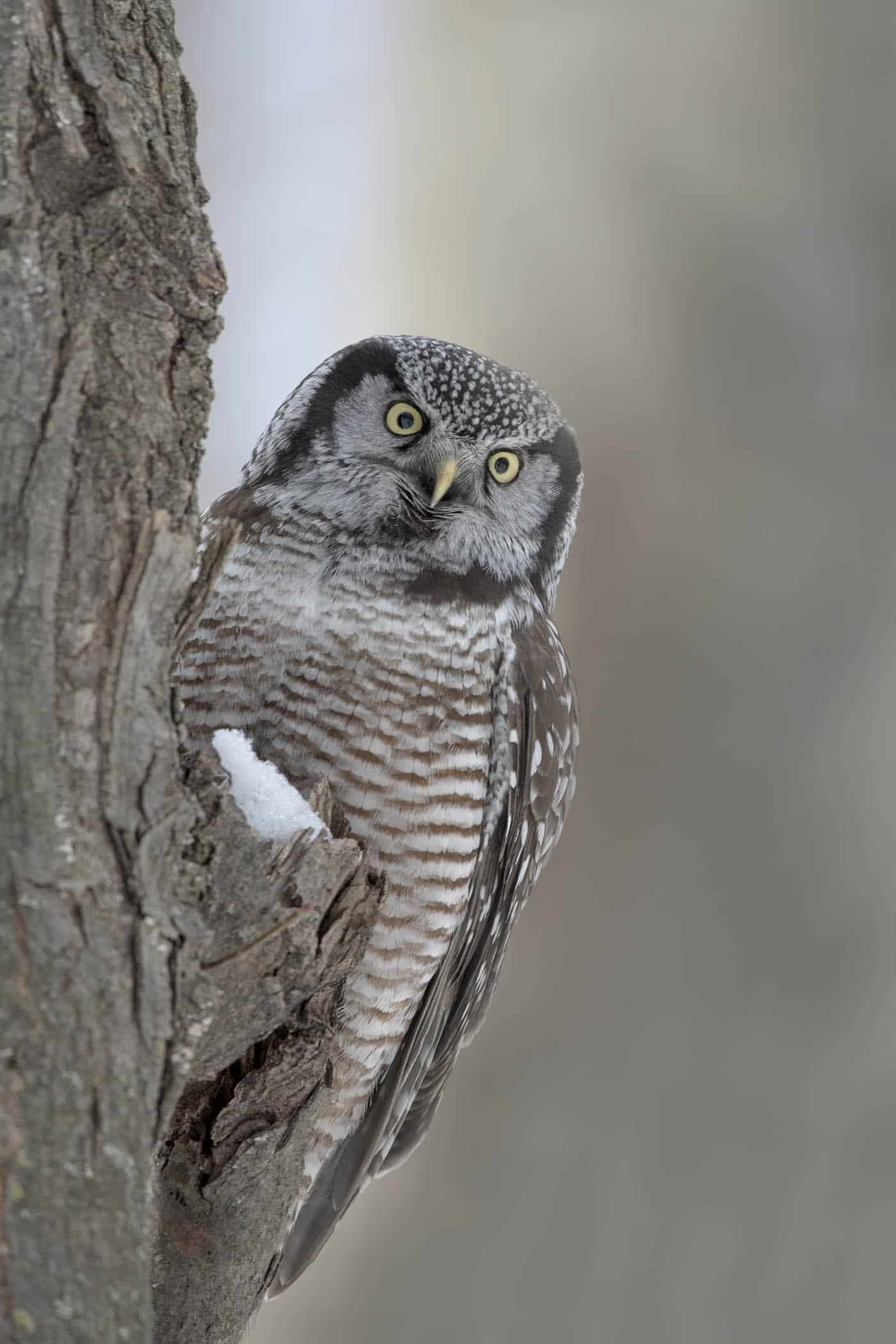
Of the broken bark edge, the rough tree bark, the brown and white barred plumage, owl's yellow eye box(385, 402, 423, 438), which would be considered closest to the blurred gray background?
the brown and white barred plumage

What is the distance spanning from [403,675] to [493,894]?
517 millimetres

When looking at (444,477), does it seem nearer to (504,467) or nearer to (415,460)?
(415,460)

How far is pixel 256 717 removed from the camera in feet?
6.56

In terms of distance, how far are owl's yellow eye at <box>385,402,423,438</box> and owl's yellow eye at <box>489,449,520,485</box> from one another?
0.58ft

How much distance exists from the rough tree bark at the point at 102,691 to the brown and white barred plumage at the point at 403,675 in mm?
668

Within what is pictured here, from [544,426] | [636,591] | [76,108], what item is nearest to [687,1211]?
[636,591]

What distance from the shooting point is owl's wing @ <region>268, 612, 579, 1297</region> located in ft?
7.16

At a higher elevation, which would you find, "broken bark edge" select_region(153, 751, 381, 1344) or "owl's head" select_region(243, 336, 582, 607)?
"owl's head" select_region(243, 336, 582, 607)

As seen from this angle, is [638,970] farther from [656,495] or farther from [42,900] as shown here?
[42,900]

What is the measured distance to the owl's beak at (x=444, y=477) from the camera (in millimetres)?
2180

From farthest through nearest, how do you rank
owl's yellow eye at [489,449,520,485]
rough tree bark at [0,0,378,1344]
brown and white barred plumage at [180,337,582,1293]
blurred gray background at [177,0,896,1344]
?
blurred gray background at [177,0,896,1344] → owl's yellow eye at [489,449,520,485] → brown and white barred plumage at [180,337,582,1293] → rough tree bark at [0,0,378,1344]

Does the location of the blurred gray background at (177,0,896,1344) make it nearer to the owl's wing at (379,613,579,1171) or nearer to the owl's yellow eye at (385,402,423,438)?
the owl's wing at (379,613,579,1171)

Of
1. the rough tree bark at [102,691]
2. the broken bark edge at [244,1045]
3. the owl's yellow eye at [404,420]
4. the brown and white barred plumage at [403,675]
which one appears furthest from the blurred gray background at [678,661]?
the rough tree bark at [102,691]

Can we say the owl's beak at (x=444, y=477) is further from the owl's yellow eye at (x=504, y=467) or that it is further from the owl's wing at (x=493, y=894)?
the owl's wing at (x=493, y=894)
